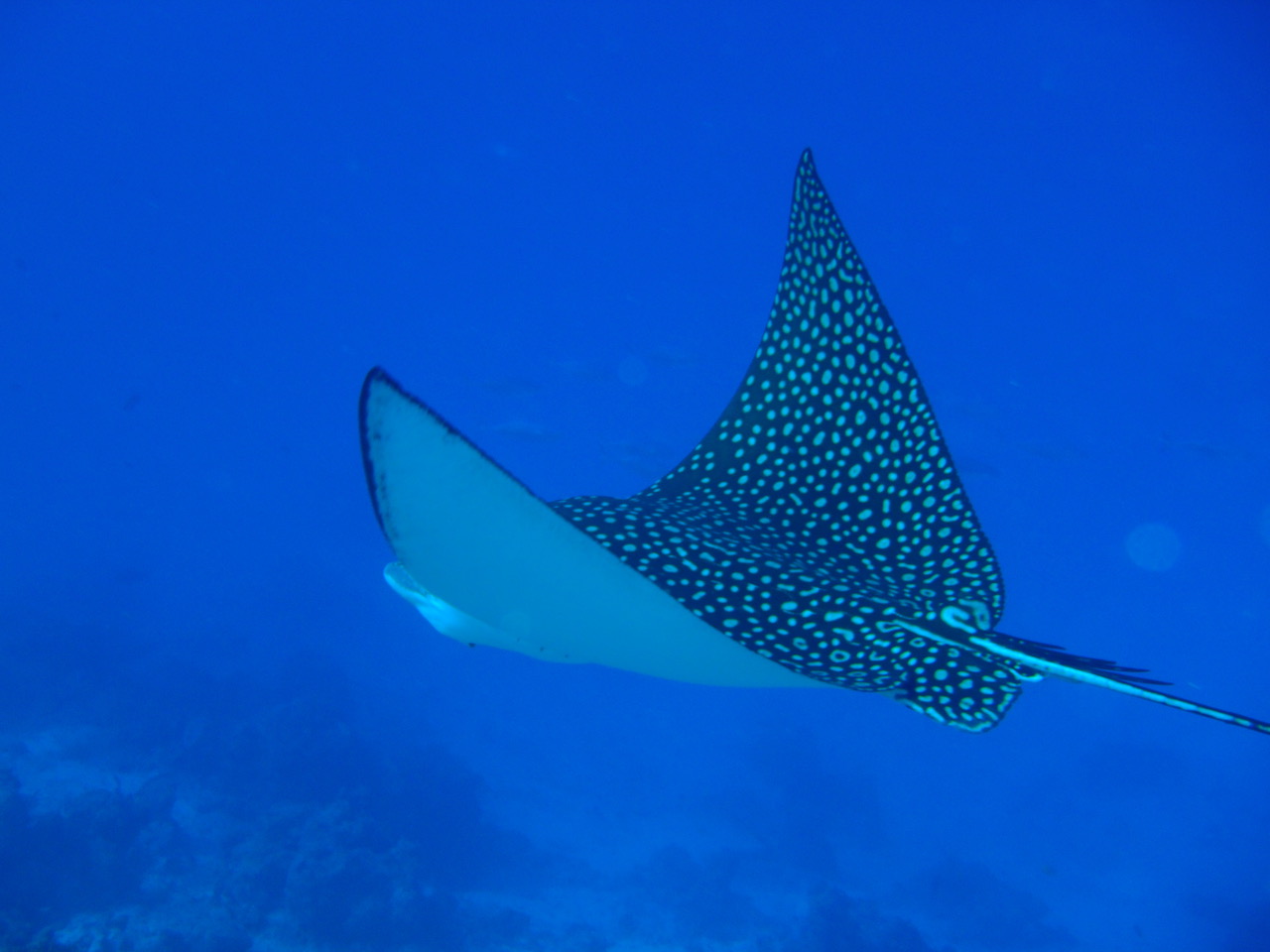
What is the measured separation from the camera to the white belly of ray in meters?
1.76

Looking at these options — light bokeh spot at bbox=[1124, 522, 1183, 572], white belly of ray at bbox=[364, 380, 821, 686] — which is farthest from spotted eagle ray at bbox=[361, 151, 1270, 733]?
light bokeh spot at bbox=[1124, 522, 1183, 572]

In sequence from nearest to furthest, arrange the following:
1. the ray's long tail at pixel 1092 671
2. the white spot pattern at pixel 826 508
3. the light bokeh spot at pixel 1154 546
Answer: the ray's long tail at pixel 1092 671 < the white spot pattern at pixel 826 508 < the light bokeh spot at pixel 1154 546

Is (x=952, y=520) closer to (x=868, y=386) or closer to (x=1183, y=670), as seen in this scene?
(x=868, y=386)

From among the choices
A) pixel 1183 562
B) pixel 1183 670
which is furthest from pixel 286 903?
pixel 1183 562

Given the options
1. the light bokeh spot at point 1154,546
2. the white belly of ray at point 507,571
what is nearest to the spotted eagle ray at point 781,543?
the white belly of ray at point 507,571

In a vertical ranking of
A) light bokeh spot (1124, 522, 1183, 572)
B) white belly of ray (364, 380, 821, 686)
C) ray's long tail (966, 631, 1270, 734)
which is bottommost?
white belly of ray (364, 380, 821, 686)

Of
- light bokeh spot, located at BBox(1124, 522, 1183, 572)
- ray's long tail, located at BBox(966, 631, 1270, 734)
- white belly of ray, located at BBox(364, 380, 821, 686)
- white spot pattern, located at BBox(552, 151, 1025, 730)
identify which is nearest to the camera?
white belly of ray, located at BBox(364, 380, 821, 686)

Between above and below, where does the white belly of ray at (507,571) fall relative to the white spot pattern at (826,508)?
below

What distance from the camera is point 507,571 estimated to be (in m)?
2.10

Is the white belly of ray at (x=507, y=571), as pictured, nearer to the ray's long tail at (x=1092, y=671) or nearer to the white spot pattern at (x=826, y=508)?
the white spot pattern at (x=826, y=508)

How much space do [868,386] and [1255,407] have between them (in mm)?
34590

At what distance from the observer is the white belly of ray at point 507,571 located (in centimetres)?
176

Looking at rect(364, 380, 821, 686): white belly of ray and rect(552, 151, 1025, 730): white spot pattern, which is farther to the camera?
rect(552, 151, 1025, 730): white spot pattern

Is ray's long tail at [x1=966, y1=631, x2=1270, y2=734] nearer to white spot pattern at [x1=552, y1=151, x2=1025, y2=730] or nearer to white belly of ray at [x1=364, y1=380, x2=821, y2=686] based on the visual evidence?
white spot pattern at [x1=552, y1=151, x2=1025, y2=730]
